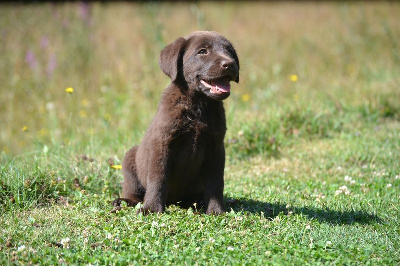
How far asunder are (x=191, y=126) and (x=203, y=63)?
1.86 ft

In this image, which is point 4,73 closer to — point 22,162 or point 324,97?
point 22,162

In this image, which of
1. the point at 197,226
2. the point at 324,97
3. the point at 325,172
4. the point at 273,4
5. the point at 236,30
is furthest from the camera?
the point at 273,4

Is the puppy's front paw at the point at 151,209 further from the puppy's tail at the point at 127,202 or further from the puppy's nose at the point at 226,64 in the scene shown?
the puppy's nose at the point at 226,64

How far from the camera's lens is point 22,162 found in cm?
560

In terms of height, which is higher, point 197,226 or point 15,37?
point 15,37

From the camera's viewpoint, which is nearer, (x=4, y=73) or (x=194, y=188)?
(x=194, y=188)

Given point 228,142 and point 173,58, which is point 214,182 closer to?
point 173,58

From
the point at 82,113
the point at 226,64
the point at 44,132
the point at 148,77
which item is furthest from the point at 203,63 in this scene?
the point at 148,77

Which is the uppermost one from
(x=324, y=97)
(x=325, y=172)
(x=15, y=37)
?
(x=15, y=37)

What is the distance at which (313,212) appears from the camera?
491cm

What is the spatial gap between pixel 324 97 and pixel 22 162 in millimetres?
4967

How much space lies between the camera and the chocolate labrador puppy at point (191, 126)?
4.58 meters

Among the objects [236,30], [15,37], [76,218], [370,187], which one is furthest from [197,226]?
[236,30]

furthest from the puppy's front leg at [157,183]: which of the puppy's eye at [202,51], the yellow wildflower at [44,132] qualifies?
the yellow wildflower at [44,132]
